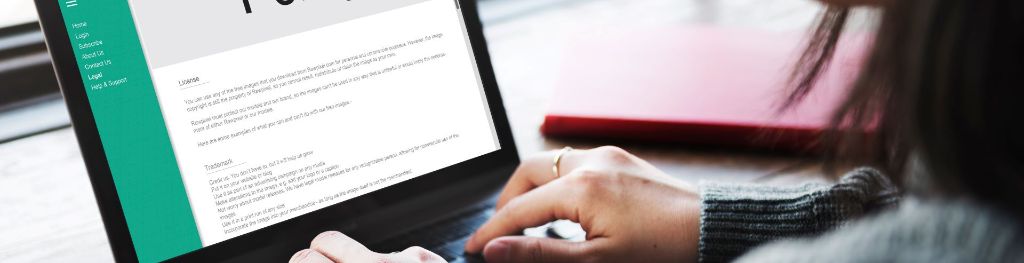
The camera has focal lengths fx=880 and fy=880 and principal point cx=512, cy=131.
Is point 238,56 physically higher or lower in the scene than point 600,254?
higher

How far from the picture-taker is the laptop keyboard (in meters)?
0.73

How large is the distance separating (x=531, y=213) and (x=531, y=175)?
6 cm

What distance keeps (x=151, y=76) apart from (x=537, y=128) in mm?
421

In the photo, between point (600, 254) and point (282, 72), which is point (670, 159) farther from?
point (282, 72)

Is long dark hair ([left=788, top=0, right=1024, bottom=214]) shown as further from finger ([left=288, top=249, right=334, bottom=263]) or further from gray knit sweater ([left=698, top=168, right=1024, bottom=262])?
finger ([left=288, top=249, right=334, bottom=263])

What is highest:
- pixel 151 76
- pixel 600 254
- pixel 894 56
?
pixel 151 76

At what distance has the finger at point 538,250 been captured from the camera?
69 cm

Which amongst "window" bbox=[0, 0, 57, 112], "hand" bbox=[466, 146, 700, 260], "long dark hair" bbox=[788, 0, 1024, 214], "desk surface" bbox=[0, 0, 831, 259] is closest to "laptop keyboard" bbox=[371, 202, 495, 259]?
"hand" bbox=[466, 146, 700, 260]

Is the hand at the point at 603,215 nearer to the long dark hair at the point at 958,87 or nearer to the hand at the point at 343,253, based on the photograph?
the hand at the point at 343,253

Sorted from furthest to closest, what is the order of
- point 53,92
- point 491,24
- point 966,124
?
1. point 491,24
2. point 53,92
3. point 966,124

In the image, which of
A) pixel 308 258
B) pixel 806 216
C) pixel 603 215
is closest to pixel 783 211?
pixel 806 216

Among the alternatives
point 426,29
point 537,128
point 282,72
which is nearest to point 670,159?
point 537,128

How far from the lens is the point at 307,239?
2.26 feet

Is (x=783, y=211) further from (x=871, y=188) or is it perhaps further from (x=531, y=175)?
(x=531, y=175)
